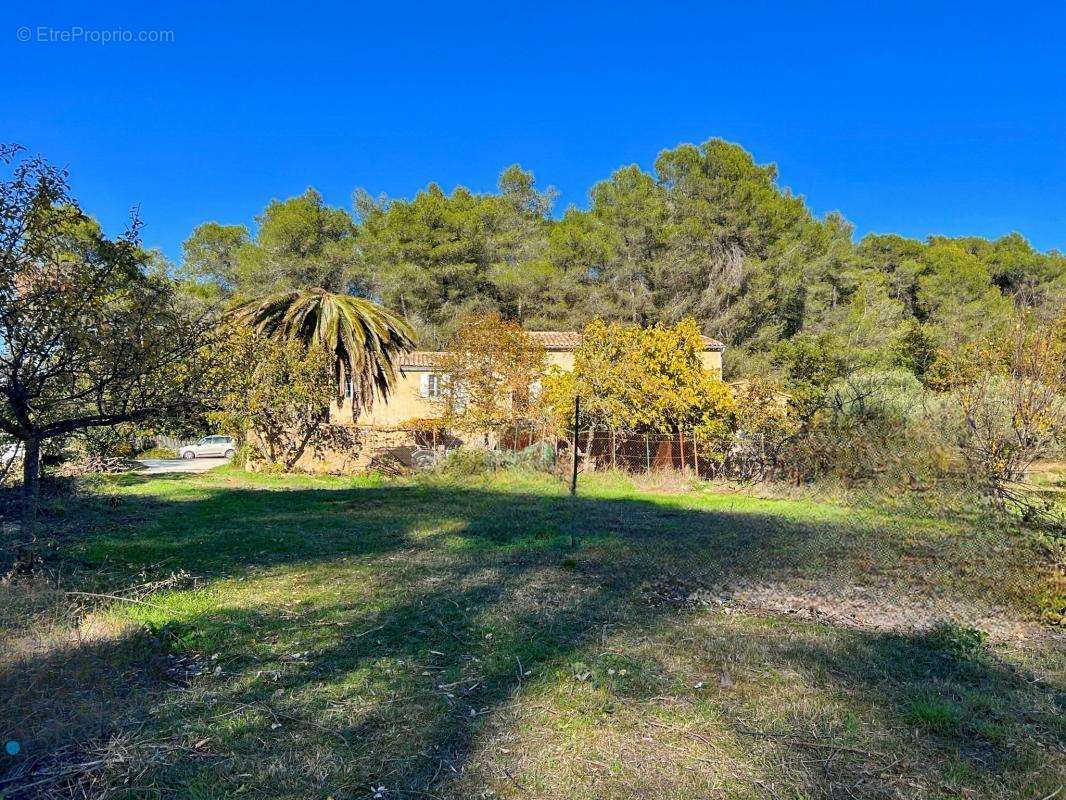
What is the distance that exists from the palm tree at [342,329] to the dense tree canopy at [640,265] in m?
12.3

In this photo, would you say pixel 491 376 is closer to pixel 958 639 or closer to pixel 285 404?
pixel 285 404

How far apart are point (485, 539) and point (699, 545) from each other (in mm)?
2482

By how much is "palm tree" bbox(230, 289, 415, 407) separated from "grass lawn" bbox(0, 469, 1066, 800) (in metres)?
8.90

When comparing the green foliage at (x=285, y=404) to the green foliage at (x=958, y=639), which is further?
the green foliage at (x=285, y=404)

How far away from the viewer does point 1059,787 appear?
2.62m

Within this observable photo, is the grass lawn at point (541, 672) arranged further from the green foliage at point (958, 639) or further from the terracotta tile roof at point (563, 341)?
the terracotta tile roof at point (563, 341)

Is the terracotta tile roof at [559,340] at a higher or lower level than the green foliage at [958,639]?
higher

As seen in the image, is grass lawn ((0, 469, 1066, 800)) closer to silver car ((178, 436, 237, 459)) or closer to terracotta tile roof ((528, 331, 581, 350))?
terracotta tile roof ((528, 331, 581, 350))

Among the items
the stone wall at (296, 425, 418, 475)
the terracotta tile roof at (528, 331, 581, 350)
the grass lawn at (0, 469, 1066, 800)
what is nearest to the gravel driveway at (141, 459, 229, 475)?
the stone wall at (296, 425, 418, 475)

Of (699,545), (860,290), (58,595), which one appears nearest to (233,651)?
(58,595)

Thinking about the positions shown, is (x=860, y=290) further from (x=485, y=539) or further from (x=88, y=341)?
(x=88, y=341)

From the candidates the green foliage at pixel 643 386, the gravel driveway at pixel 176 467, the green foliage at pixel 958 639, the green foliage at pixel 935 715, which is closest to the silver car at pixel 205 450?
the gravel driveway at pixel 176 467

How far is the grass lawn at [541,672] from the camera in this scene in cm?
271

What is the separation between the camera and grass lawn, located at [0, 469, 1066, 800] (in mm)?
2713
